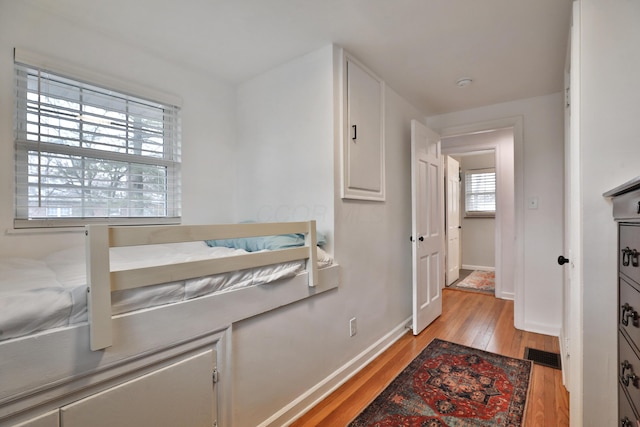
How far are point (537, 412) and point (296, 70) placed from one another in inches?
103

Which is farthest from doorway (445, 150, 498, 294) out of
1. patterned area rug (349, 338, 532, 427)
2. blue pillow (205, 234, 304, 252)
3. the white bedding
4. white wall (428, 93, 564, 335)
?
the white bedding

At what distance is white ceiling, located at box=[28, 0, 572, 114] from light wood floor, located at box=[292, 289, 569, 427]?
2214 mm

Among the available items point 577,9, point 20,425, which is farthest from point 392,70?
point 20,425

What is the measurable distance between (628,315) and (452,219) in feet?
13.0

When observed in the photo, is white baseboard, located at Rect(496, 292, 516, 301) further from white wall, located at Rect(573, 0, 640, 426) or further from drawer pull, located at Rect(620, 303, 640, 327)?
drawer pull, located at Rect(620, 303, 640, 327)

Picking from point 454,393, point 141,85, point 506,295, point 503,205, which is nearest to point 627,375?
point 454,393

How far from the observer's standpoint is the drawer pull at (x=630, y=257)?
87 cm

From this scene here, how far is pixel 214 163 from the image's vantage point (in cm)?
241

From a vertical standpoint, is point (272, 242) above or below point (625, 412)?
above

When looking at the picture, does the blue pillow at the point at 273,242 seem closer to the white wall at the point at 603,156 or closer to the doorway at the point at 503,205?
the white wall at the point at 603,156

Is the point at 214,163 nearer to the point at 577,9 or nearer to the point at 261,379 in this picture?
the point at 261,379

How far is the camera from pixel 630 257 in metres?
0.93

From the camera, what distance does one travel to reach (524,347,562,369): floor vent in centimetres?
216

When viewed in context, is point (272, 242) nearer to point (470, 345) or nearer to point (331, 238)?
point (331, 238)
